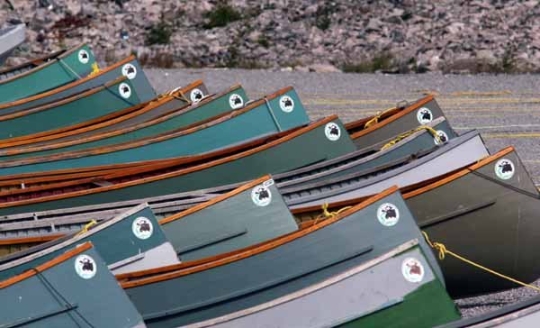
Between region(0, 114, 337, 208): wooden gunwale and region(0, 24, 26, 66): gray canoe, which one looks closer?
region(0, 114, 337, 208): wooden gunwale

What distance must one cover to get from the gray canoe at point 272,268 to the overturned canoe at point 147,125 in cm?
473

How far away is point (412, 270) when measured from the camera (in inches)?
367

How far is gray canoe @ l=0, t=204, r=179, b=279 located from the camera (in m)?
10.2

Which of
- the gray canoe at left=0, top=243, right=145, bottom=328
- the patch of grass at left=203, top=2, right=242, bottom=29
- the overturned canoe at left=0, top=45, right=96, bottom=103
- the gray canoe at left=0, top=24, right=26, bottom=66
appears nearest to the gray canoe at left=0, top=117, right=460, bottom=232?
the gray canoe at left=0, top=243, right=145, bottom=328

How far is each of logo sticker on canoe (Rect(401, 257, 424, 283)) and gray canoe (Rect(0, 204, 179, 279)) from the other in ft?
6.63

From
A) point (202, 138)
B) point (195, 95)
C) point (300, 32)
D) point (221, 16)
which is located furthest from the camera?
point (221, 16)

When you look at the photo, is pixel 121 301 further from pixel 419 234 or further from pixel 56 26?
pixel 56 26

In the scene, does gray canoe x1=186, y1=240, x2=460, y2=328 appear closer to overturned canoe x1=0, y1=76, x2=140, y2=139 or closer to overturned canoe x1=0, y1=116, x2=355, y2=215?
overturned canoe x1=0, y1=116, x2=355, y2=215

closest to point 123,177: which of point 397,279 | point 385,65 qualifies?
point 397,279

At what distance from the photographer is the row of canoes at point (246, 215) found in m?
9.34

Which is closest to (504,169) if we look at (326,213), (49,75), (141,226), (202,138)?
(326,213)

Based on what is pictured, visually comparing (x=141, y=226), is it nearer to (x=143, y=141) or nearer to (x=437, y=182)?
(x=437, y=182)

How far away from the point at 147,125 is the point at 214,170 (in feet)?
6.97

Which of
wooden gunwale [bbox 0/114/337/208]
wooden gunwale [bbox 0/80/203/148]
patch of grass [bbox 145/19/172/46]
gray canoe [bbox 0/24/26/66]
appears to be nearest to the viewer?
wooden gunwale [bbox 0/114/337/208]
